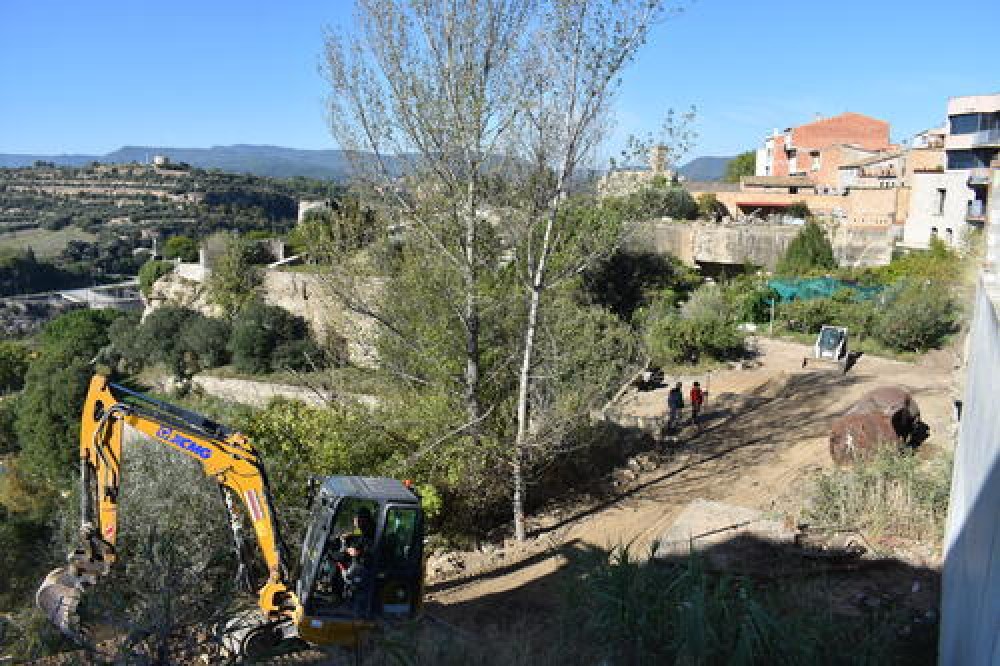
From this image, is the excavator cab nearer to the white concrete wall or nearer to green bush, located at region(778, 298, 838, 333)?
green bush, located at region(778, 298, 838, 333)

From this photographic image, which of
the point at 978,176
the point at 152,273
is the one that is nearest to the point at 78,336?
the point at 152,273

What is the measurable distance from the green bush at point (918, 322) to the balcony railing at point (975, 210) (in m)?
10.3

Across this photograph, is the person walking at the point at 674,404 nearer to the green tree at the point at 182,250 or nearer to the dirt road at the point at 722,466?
the dirt road at the point at 722,466

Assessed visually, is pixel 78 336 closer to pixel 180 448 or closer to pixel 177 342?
pixel 177 342

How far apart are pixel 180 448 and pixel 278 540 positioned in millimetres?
1289

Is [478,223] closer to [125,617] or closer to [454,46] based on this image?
[454,46]

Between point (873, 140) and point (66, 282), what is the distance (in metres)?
60.3

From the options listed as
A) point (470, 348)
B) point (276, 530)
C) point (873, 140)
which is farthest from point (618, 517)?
point (873, 140)

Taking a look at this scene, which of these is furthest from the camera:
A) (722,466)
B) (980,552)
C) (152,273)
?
(152,273)

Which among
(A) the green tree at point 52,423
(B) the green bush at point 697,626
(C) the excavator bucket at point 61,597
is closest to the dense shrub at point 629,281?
(A) the green tree at point 52,423

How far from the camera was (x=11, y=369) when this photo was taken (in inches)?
1336

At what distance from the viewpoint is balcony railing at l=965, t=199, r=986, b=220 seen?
3068 cm

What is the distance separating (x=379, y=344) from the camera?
1214 centimetres

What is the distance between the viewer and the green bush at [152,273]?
33188 millimetres
